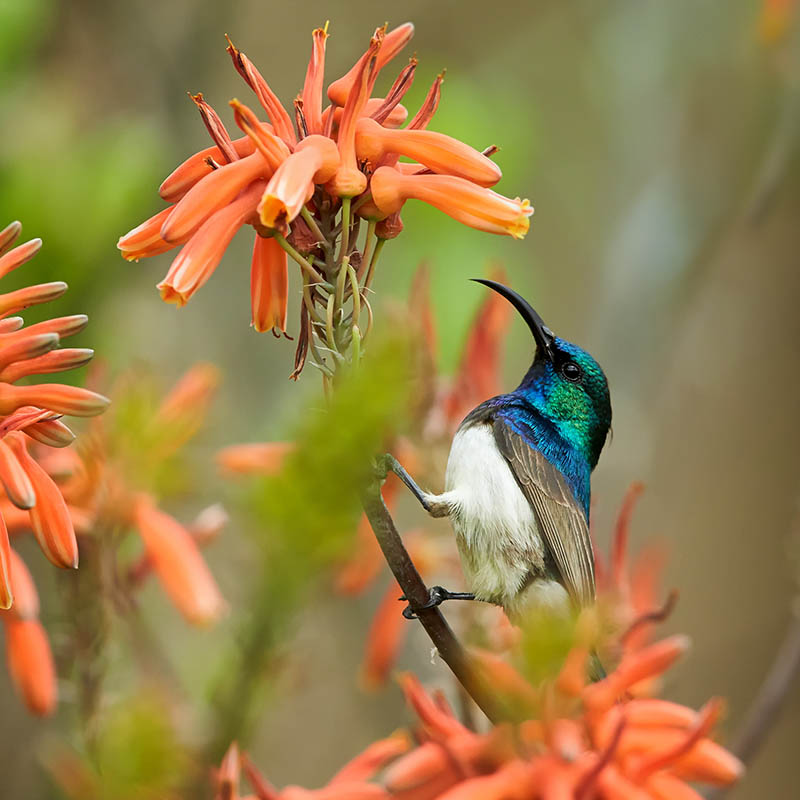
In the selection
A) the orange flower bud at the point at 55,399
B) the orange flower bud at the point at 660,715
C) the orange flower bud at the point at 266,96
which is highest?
the orange flower bud at the point at 266,96

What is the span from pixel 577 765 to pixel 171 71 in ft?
9.89

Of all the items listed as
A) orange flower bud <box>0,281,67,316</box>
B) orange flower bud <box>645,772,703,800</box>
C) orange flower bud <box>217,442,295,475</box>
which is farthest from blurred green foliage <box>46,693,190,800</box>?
orange flower bud <box>217,442,295,475</box>

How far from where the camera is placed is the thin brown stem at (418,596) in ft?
3.58

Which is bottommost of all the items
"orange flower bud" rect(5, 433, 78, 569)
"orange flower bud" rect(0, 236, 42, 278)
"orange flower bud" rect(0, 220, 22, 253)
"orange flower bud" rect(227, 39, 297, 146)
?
"orange flower bud" rect(5, 433, 78, 569)

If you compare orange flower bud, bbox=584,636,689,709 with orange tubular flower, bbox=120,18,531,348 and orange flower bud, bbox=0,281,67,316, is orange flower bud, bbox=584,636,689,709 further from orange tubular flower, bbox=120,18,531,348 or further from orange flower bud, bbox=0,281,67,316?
orange flower bud, bbox=0,281,67,316

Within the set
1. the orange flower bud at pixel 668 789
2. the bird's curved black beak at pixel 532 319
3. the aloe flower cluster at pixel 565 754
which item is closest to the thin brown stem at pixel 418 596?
the aloe flower cluster at pixel 565 754

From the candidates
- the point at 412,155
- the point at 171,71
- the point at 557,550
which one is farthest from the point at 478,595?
the point at 171,71

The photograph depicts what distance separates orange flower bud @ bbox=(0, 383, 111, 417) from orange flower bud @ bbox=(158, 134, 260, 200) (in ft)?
0.93

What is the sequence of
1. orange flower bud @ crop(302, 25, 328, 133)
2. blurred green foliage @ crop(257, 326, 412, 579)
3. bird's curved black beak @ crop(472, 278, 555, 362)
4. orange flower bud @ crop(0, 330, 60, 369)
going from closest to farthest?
blurred green foliage @ crop(257, 326, 412, 579), orange flower bud @ crop(0, 330, 60, 369), orange flower bud @ crop(302, 25, 328, 133), bird's curved black beak @ crop(472, 278, 555, 362)

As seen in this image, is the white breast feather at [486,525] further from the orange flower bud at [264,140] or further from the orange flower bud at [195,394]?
the orange flower bud at [264,140]

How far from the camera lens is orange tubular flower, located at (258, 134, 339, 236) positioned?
3.53 ft

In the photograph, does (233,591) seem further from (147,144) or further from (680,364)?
(680,364)

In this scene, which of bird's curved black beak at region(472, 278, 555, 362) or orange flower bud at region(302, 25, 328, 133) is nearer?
orange flower bud at region(302, 25, 328, 133)

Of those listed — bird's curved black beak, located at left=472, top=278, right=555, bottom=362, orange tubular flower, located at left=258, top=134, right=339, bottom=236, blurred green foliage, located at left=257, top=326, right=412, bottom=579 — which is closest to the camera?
blurred green foliage, located at left=257, top=326, right=412, bottom=579
